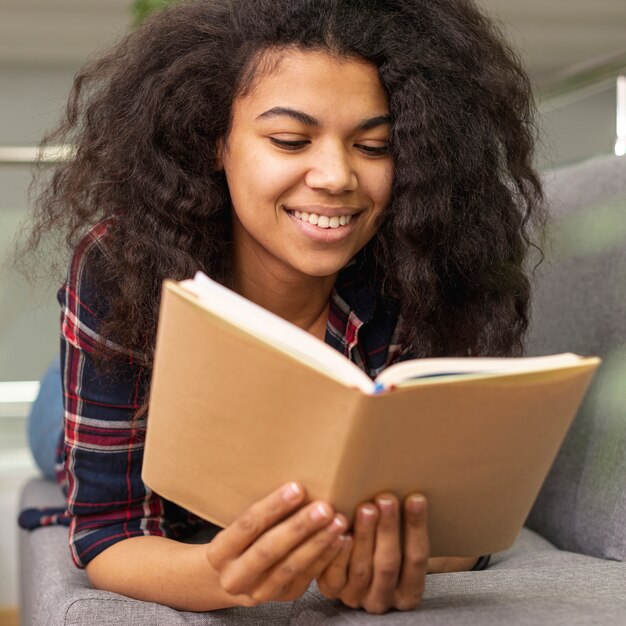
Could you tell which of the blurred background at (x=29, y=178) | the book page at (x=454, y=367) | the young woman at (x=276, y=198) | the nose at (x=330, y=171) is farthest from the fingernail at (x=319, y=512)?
the blurred background at (x=29, y=178)

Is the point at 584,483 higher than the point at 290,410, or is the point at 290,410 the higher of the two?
the point at 290,410

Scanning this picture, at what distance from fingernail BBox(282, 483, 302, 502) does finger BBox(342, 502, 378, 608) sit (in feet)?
0.18

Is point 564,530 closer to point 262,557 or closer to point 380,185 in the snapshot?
point 380,185

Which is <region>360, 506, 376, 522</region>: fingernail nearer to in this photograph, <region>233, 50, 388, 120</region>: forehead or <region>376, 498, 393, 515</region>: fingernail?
<region>376, 498, 393, 515</region>: fingernail

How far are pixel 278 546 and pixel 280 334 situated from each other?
7.4 inches

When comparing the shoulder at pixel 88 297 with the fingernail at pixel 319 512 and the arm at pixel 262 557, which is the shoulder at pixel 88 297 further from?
the fingernail at pixel 319 512

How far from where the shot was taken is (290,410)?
725mm

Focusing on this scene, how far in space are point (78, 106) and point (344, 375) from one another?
30.2 inches

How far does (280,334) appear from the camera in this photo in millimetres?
713

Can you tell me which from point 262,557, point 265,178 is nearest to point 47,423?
point 265,178

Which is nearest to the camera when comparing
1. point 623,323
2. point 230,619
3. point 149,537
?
point 230,619

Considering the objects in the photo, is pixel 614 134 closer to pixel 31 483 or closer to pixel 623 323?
pixel 623 323

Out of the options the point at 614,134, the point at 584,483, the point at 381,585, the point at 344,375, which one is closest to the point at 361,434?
the point at 344,375

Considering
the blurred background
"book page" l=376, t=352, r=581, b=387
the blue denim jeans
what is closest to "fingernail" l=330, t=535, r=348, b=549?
"book page" l=376, t=352, r=581, b=387
